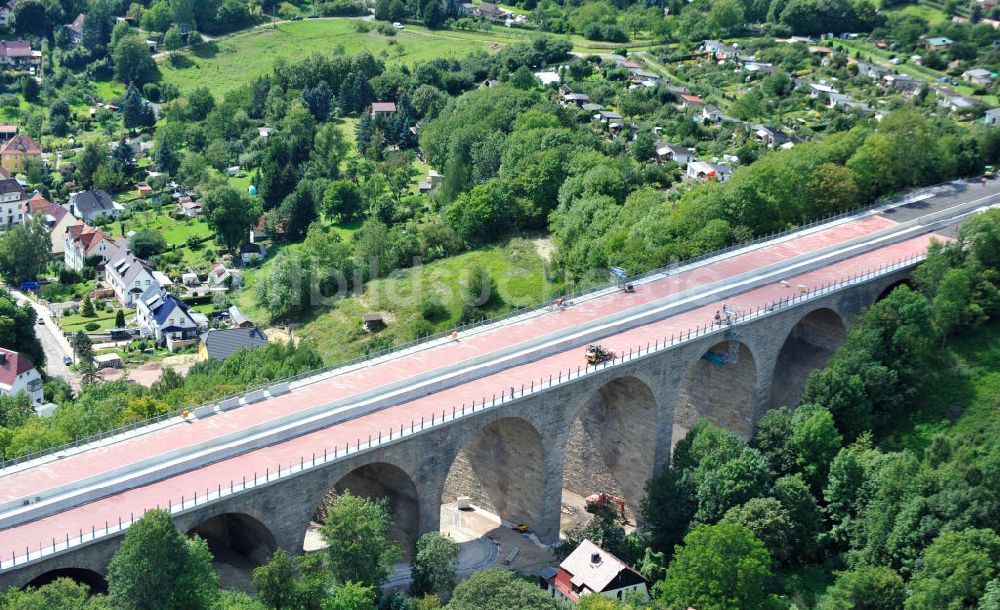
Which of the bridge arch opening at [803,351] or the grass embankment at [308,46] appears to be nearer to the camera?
the bridge arch opening at [803,351]

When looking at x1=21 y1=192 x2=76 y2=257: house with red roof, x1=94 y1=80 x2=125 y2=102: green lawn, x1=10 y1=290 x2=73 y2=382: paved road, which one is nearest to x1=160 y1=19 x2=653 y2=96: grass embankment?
x1=94 y1=80 x2=125 y2=102: green lawn

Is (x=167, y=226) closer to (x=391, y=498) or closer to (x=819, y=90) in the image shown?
(x=819, y=90)

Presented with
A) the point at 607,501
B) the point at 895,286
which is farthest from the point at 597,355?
the point at 895,286

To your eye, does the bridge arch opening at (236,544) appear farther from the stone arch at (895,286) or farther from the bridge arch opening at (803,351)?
the stone arch at (895,286)

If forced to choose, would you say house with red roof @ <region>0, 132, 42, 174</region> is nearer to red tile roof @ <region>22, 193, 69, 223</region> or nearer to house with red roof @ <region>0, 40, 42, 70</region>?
red tile roof @ <region>22, 193, 69, 223</region>

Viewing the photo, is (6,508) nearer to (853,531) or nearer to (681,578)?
(681,578)

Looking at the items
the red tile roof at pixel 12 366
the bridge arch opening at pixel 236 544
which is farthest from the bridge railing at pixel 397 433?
the red tile roof at pixel 12 366
